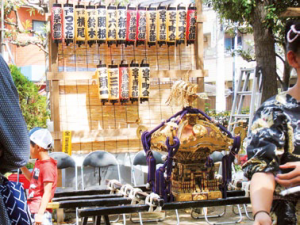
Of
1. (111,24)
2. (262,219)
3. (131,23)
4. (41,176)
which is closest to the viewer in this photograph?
(262,219)

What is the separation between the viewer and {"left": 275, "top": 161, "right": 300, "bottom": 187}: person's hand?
181 centimetres

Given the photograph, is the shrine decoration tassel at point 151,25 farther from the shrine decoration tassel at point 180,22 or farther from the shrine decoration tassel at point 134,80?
the shrine decoration tassel at point 134,80

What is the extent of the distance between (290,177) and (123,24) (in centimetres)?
642

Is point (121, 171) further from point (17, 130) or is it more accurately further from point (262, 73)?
point (17, 130)

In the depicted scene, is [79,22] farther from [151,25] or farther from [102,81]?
[151,25]

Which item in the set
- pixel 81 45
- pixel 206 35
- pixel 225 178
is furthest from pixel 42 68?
pixel 225 178

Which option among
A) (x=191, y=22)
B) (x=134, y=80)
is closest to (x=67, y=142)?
(x=134, y=80)

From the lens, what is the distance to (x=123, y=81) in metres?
7.70

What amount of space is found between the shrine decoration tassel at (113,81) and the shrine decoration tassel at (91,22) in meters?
0.63

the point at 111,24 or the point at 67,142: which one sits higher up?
the point at 111,24

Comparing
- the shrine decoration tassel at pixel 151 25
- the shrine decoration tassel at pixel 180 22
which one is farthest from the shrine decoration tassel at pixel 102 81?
the shrine decoration tassel at pixel 180 22

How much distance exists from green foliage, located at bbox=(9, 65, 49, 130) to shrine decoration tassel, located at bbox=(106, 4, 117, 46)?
14.8 feet

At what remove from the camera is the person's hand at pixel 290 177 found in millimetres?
1813

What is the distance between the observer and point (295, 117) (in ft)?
6.22
